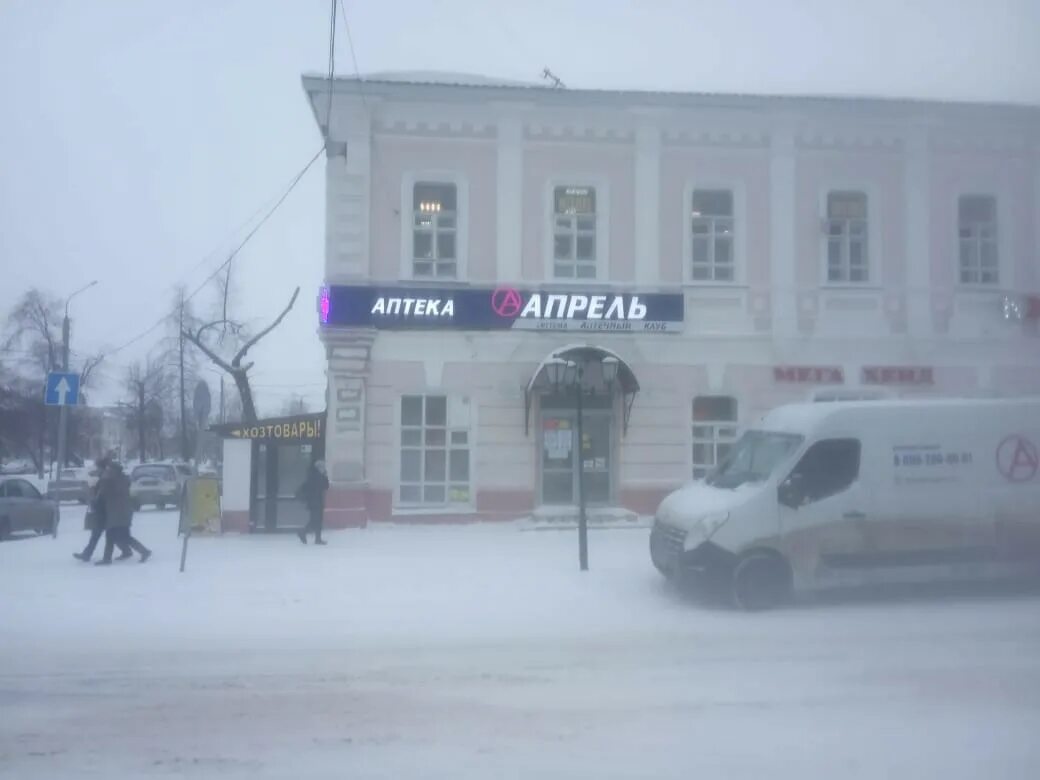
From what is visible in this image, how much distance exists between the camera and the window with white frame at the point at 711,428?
680 inches

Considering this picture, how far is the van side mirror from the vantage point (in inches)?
395

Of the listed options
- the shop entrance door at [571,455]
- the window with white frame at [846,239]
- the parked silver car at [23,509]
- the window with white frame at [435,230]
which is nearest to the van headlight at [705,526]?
the shop entrance door at [571,455]

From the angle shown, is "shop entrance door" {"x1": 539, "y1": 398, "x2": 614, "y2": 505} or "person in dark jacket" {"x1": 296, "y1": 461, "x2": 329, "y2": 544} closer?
"person in dark jacket" {"x1": 296, "y1": 461, "x2": 329, "y2": 544}

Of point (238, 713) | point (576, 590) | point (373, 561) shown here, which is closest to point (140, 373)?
point (373, 561)

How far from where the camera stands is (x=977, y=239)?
47.4 feet

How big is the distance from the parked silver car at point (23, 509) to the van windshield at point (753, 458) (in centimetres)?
1298

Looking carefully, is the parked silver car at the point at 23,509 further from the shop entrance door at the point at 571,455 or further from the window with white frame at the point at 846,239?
the window with white frame at the point at 846,239

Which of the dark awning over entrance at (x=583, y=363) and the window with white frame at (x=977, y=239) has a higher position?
the window with white frame at (x=977, y=239)

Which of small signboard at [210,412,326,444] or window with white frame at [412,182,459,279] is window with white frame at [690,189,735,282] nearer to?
window with white frame at [412,182,459,279]

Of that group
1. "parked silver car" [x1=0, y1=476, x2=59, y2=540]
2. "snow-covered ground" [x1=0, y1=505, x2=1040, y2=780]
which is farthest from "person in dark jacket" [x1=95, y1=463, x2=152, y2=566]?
"parked silver car" [x1=0, y1=476, x2=59, y2=540]

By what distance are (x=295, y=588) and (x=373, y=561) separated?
2178 millimetres

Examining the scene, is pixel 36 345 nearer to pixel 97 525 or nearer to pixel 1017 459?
pixel 97 525

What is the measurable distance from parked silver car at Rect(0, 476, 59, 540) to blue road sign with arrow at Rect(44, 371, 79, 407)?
3247 mm

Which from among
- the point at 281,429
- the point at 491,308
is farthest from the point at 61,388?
the point at 491,308
